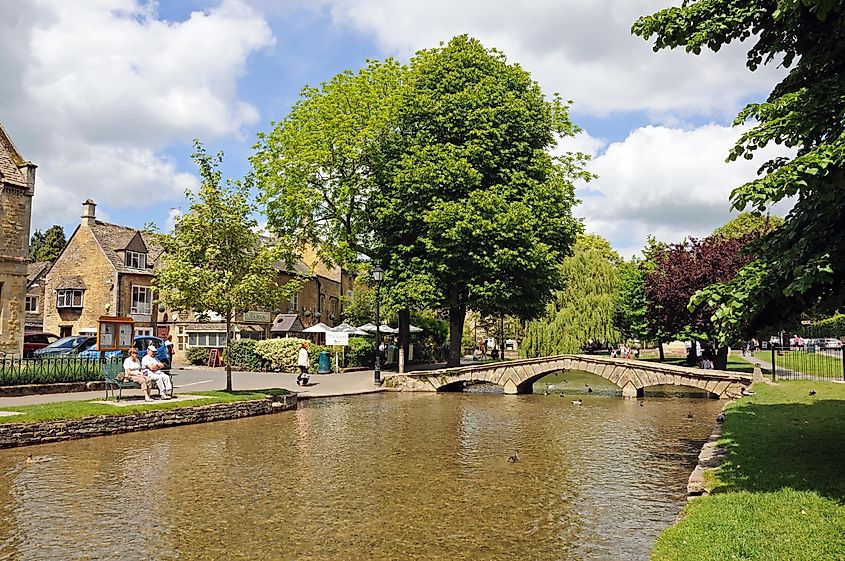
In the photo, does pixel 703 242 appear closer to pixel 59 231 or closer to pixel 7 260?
pixel 7 260

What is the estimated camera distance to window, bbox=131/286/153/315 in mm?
52250

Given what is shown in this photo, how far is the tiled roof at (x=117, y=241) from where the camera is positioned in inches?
2046

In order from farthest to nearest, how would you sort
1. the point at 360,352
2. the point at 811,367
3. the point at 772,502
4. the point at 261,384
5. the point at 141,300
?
the point at 141,300 → the point at 360,352 → the point at 811,367 → the point at 261,384 → the point at 772,502

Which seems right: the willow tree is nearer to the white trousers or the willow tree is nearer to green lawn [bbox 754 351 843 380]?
green lawn [bbox 754 351 843 380]

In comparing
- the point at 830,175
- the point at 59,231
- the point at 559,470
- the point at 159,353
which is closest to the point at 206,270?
the point at 159,353

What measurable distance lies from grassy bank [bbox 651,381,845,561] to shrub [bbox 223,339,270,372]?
96.0 ft

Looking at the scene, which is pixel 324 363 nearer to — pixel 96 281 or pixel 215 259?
pixel 215 259

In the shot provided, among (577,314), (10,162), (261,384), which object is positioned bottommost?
(261,384)

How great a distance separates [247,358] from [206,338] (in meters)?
10.3

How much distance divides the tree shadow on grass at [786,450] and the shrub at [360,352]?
25638 millimetres

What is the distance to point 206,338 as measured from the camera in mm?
48188

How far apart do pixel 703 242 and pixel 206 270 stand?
27295 mm

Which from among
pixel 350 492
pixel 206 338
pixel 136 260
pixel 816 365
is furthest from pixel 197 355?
pixel 816 365

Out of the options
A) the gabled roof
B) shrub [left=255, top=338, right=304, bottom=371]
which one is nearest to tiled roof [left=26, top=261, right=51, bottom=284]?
the gabled roof
